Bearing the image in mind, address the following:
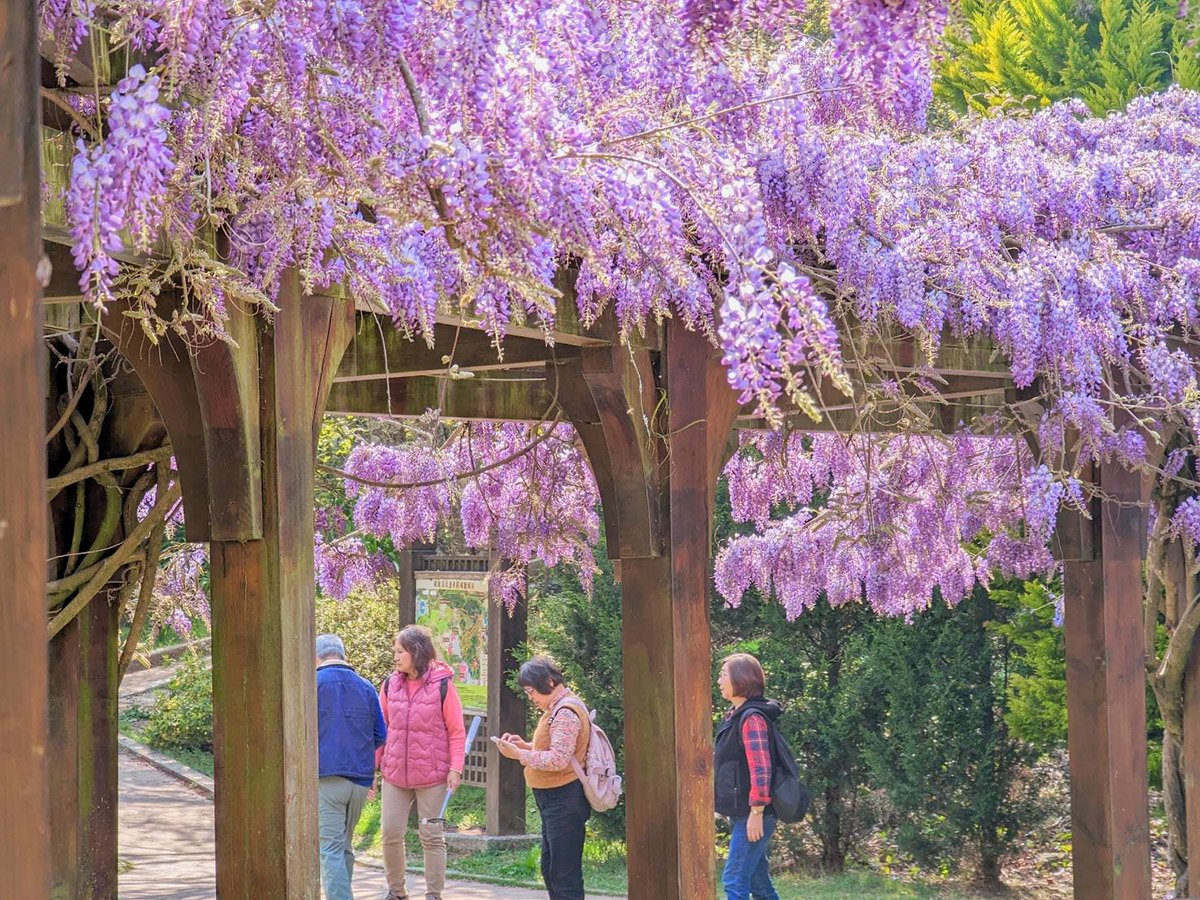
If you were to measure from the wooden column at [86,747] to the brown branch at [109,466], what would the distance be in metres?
0.57

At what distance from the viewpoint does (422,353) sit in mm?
5418

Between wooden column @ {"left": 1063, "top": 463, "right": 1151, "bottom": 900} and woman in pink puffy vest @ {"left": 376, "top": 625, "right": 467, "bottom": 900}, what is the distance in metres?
2.57

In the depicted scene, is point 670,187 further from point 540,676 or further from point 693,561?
point 540,676

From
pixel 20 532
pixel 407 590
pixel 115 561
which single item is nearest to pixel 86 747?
pixel 115 561

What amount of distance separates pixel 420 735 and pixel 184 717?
7494 millimetres

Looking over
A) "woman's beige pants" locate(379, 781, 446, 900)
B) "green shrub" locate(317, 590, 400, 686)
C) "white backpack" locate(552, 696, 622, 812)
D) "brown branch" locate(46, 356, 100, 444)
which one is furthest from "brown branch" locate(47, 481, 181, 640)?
"green shrub" locate(317, 590, 400, 686)

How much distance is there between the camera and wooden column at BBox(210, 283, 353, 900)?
3.40m

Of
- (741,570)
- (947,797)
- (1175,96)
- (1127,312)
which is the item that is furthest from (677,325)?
(947,797)

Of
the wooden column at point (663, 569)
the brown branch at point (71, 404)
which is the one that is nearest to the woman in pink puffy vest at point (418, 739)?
the wooden column at point (663, 569)

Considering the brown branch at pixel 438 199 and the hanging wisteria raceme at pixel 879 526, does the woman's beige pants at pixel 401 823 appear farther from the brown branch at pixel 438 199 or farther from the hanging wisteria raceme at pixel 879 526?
the brown branch at pixel 438 199

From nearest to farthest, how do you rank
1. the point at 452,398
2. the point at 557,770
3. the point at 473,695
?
1. the point at 557,770
2. the point at 452,398
3. the point at 473,695

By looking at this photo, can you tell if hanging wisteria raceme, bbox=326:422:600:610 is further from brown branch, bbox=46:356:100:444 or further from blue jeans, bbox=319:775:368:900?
brown branch, bbox=46:356:100:444

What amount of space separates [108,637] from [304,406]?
2314mm

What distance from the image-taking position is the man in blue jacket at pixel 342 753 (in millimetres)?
6387
